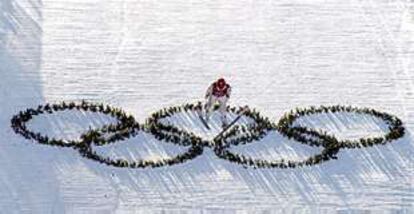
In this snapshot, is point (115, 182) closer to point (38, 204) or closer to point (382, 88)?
point (38, 204)

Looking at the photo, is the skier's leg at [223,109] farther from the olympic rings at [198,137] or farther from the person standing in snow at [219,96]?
the olympic rings at [198,137]

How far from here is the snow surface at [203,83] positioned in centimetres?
2014

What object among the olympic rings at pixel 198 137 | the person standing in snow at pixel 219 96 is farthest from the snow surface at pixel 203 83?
the person standing in snow at pixel 219 96

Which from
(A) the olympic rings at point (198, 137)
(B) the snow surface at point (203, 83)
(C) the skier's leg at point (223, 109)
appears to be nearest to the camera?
(B) the snow surface at point (203, 83)

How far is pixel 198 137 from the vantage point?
2183 centimetres

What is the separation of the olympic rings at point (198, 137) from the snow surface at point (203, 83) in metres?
0.19

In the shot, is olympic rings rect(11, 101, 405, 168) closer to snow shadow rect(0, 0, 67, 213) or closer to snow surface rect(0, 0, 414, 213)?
snow surface rect(0, 0, 414, 213)

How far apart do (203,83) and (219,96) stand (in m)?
1.84

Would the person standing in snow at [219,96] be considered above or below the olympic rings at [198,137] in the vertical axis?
above

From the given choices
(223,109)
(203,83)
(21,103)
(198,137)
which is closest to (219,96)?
(223,109)

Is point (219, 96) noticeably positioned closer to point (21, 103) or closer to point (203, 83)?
point (203, 83)

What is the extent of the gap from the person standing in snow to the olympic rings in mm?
389

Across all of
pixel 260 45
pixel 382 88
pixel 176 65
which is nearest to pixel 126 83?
pixel 176 65

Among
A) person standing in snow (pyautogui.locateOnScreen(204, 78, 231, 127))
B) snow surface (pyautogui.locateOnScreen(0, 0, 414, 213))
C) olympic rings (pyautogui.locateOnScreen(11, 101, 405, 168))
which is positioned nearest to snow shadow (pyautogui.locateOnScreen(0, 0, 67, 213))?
snow surface (pyautogui.locateOnScreen(0, 0, 414, 213))
